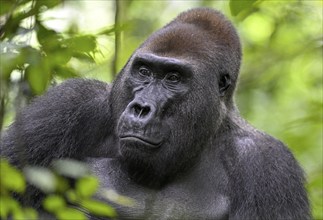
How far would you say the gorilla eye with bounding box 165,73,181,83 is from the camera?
491 centimetres

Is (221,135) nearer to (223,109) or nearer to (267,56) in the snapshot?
(223,109)

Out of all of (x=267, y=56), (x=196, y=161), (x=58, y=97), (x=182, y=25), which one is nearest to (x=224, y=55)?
(x=182, y=25)

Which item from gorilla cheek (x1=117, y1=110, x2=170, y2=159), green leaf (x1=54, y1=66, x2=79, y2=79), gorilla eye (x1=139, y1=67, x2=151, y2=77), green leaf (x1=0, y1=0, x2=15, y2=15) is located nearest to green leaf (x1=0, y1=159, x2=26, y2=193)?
green leaf (x1=0, y1=0, x2=15, y2=15)

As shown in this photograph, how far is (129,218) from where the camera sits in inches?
196

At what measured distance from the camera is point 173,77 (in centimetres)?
492

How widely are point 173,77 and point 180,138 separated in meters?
0.36

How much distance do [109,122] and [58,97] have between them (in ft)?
1.24

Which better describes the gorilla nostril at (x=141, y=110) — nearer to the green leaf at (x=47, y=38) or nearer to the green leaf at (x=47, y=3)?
the green leaf at (x=47, y=38)

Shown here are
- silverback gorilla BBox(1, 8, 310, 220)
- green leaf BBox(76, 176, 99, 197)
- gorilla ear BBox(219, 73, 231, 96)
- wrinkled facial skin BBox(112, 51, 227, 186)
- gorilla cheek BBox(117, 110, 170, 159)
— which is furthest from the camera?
gorilla ear BBox(219, 73, 231, 96)

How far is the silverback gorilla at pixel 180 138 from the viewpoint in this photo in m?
4.88

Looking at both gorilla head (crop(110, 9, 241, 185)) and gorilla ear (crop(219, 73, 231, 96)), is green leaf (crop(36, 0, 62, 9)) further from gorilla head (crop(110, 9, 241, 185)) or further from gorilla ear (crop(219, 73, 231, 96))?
gorilla ear (crop(219, 73, 231, 96))

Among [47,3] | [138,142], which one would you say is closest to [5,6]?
[47,3]

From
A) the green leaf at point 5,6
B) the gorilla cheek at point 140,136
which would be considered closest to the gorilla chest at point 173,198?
the gorilla cheek at point 140,136

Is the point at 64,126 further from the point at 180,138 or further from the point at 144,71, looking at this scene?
the point at 180,138
